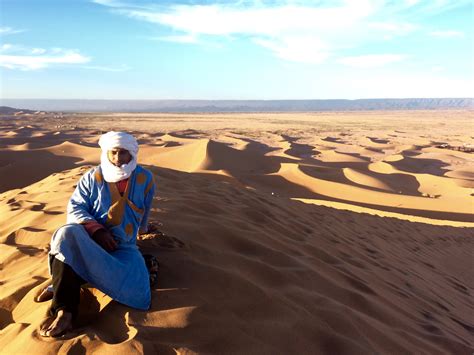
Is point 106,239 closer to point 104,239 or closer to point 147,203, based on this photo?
point 104,239

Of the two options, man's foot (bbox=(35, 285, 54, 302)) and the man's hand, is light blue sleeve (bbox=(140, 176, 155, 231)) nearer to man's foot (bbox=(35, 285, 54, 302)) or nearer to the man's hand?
the man's hand

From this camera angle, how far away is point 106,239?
8.28 feet

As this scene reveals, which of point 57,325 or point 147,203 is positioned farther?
point 147,203

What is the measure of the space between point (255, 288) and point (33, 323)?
4.51 feet

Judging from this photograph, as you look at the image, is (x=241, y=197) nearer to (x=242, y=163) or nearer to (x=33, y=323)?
(x=33, y=323)

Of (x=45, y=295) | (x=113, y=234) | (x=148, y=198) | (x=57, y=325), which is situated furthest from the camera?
(x=148, y=198)

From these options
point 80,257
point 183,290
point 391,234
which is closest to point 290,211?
point 391,234

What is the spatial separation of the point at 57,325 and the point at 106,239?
566 millimetres

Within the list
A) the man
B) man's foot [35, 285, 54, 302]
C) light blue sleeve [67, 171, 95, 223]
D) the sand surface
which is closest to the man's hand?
the man

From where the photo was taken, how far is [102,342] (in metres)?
2.07

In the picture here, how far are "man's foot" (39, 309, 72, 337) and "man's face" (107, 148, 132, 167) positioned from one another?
0.98 m

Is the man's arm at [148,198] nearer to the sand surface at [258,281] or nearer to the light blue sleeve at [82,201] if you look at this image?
the sand surface at [258,281]

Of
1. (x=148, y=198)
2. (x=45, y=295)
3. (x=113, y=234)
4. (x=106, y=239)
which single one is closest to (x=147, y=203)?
(x=148, y=198)

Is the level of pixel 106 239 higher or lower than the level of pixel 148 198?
lower
